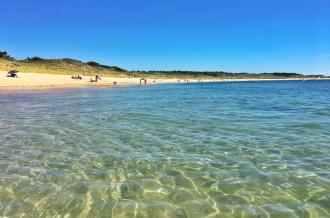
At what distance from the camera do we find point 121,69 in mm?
144125

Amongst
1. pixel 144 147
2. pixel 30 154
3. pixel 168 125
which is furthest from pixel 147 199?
pixel 168 125

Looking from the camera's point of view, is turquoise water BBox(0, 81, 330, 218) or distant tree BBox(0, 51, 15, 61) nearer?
turquoise water BBox(0, 81, 330, 218)

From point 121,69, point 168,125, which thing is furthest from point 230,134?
point 121,69

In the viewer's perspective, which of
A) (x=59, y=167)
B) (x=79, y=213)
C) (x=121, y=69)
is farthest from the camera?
(x=121, y=69)

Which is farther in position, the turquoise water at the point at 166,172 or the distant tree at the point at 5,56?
the distant tree at the point at 5,56

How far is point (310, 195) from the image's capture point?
244 inches

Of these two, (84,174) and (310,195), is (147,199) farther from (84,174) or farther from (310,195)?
(310,195)

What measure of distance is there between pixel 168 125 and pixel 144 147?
14.2ft

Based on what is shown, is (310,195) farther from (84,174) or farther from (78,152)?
(78,152)

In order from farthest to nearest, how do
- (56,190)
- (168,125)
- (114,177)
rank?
(168,125) → (114,177) → (56,190)

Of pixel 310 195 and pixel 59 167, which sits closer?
pixel 310 195

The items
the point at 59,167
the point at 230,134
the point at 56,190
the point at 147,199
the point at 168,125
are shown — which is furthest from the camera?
the point at 168,125

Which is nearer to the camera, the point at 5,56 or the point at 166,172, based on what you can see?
the point at 166,172

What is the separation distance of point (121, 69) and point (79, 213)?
141294mm
